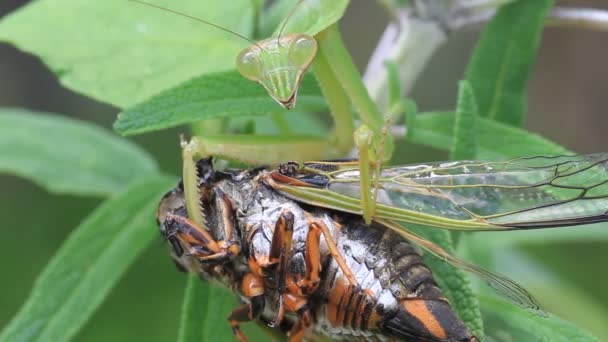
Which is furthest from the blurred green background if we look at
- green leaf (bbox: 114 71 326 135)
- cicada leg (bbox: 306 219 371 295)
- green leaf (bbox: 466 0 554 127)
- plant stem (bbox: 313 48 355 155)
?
cicada leg (bbox: 306 219 371 295)

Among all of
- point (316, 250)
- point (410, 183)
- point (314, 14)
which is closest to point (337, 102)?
point (314, 14)

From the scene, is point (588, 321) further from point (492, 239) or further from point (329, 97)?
point (329, 97)

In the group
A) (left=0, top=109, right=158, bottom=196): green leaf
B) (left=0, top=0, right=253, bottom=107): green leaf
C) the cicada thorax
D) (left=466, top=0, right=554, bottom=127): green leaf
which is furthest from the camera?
(left=0, top=109, right=158, bottom=196): green leaf

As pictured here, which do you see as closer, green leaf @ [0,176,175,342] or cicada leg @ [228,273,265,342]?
cicada leg @ [228,273,265,342]

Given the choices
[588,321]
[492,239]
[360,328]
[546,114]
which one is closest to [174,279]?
[492,239]

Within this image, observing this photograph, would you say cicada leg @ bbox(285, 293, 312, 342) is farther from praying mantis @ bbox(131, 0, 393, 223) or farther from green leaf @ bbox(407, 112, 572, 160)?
green leaf @ bbox(407, 112, 572, 160)

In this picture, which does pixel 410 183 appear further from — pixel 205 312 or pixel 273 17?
pixel 273 17
